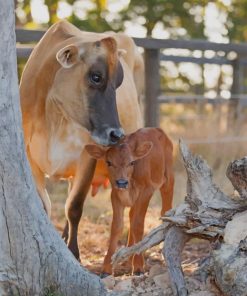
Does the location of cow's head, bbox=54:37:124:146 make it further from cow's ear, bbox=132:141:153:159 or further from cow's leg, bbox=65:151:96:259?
cow's leg, bbox=65:151:96:259

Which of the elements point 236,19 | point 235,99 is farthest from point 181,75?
point 235,99

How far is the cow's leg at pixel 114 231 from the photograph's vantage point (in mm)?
6340

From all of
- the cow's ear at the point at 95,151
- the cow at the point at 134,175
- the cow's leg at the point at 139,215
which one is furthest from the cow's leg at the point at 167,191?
the cow's ear at the point at 95,151

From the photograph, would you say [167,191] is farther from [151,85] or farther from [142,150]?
[151,85]

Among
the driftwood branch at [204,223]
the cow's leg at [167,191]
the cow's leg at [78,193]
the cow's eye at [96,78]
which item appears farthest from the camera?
the cow's leg at [167,191]

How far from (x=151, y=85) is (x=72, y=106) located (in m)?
3.77

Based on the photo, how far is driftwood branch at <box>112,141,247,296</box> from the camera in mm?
5023

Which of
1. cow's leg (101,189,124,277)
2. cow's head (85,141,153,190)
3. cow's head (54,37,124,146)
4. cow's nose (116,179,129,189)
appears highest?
cow's head (54,37,124,146)

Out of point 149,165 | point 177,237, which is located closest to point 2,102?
point 177,237

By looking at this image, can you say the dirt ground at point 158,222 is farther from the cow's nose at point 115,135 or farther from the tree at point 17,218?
the cow's nose at point 115,135

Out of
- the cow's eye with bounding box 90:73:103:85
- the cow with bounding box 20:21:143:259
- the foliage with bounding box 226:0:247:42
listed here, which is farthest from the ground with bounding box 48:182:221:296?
the foliage with bounding box 226:0:247:42

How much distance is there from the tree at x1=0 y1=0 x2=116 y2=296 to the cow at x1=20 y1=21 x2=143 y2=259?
62.5 inches

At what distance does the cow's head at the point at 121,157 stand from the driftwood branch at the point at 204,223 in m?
0.80

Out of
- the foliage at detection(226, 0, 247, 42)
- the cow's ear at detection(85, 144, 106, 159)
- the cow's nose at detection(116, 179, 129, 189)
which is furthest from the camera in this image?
the foliage at detection(226, 0, 247, 42)
